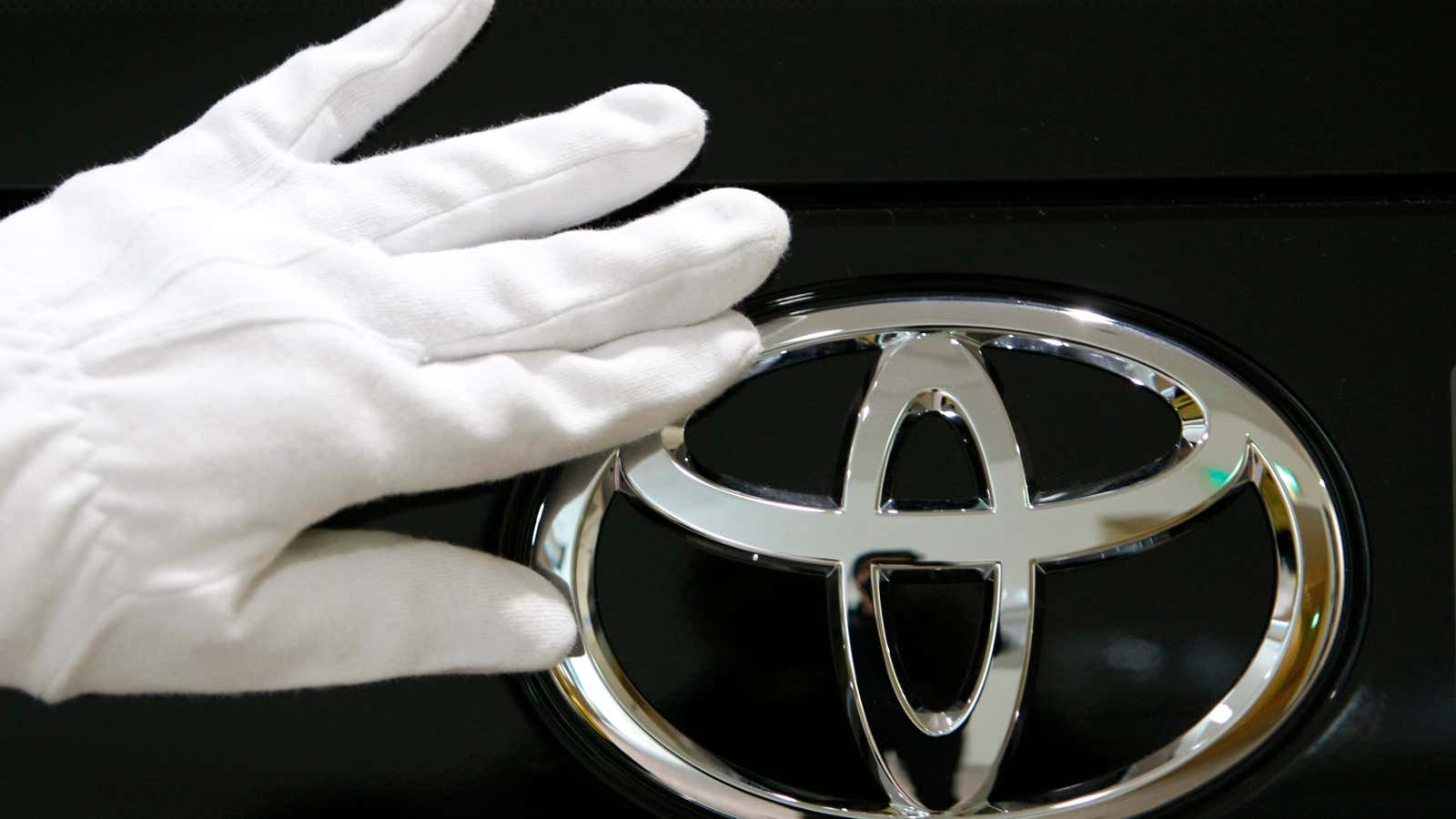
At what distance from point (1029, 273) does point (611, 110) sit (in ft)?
0.94

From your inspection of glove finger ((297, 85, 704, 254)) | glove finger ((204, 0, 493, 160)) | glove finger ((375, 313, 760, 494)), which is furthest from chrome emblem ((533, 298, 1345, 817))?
glove finger ((204, 0, 493, 160))

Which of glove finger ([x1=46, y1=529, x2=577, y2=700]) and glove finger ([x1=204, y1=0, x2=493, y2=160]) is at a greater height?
glove finger ([x1=204, y1=0, x2=493, y2=160])

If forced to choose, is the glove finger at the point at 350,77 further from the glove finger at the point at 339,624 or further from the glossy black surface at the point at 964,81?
the glove finger at the point at 339,624

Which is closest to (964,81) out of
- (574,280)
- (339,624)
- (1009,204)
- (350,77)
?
(1009,204)

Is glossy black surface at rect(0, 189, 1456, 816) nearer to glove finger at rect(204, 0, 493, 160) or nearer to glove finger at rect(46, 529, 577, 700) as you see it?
glove finger at rect(46, 529, 577, 700)

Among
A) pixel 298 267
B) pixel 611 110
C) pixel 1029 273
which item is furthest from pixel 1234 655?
pixel 298 267

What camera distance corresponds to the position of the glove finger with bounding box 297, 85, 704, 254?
2.27 ft

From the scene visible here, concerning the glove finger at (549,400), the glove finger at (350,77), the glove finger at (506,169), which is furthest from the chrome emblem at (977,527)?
the glove finger at (350,77)

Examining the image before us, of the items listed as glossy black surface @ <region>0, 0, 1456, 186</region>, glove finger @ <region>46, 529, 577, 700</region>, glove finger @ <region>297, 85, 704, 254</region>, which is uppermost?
glossy black surface @ <region>0, 0, 1456, 186</region>

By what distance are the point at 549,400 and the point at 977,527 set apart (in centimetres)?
27

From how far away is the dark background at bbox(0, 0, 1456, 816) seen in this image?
696 millimetres

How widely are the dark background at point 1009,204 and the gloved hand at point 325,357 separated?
0.04 meters

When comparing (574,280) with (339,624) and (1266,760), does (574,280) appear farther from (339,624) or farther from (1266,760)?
(1266,760)

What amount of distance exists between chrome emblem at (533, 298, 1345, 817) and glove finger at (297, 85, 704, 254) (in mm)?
141
